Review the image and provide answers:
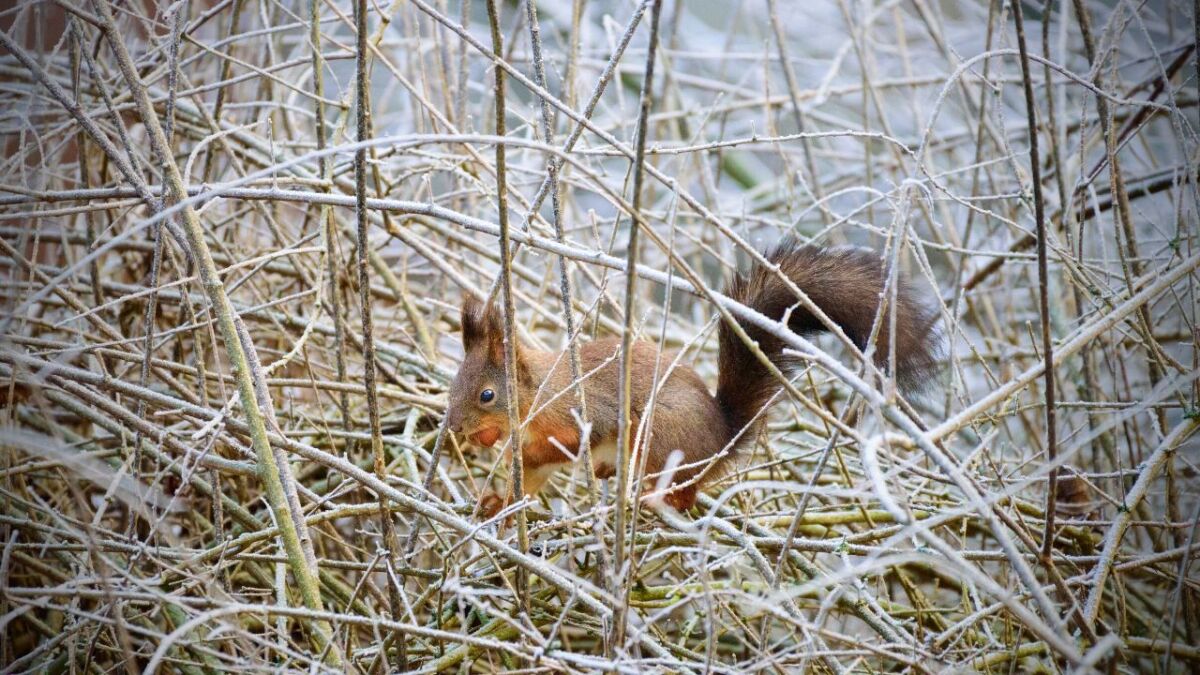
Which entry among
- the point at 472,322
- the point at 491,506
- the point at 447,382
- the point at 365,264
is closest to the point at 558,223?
the point at 365,264

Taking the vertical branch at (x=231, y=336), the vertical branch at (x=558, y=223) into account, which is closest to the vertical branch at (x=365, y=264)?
the vertical branch at (x=231, y=336)

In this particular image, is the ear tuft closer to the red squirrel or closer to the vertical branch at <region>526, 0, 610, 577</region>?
the red squirrel

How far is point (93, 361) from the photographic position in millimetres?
2520

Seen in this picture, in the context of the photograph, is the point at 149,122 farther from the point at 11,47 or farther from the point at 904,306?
the point at 904,306

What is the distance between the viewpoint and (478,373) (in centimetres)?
254

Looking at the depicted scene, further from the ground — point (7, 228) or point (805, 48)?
point (805, 48)

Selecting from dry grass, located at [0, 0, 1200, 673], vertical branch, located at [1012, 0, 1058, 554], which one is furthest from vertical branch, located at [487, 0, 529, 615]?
vertical branch, located at [1012, 0, 1058, 554]

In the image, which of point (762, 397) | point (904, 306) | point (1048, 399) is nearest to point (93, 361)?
point (762, 397)

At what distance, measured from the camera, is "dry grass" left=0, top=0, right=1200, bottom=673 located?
55.7 inches

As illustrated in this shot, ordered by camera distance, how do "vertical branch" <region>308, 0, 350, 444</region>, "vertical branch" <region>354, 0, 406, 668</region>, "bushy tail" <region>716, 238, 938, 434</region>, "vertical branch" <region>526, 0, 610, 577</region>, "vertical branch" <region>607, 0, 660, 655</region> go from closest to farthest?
1. "vertical branch" <region>607, 0, 660, 655</region>
2. "vertical branch" <region>354, 0, 406, 668</region>
3. "vertical branch" <region>526, 0, 610, 577</region>
4. "vertical branch" <region>308, 0, 350, 444</region>
5. "bushy tail" <region>716, 238, 938, 434</region>

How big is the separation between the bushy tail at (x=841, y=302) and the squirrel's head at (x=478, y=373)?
23.7 inches

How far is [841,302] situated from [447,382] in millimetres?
1115

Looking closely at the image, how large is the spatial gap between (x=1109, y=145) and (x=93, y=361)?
2458mm

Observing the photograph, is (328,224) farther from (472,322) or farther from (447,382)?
(447,382)
